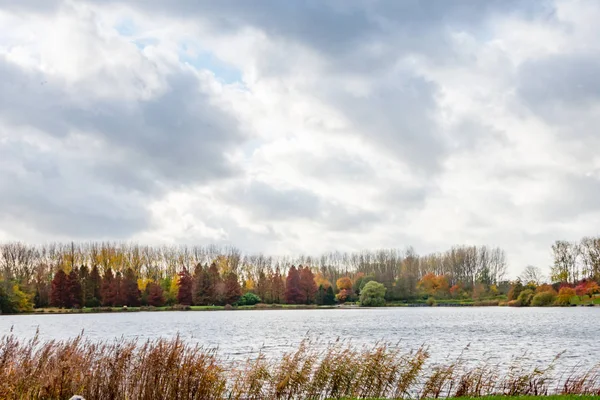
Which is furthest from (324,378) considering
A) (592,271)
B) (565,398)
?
(592,271)

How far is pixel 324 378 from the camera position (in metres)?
17.0

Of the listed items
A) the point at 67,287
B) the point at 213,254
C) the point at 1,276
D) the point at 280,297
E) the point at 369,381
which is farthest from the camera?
the point at 213,254

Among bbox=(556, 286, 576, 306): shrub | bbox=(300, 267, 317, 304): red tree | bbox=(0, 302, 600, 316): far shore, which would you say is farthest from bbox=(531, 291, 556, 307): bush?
bbox=(300, 267, 317, 304): red tree

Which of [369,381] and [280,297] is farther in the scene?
[280,297]

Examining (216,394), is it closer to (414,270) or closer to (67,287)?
(67,287)

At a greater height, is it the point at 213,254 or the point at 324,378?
the point at 213,254

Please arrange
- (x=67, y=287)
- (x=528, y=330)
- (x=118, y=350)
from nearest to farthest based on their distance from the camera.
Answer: (x=118, y=350) → (x=528, y=330) → (x=67, y=287)

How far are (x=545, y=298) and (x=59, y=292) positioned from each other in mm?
75309

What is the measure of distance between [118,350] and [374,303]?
305 feet

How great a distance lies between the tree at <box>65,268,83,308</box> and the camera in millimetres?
91938

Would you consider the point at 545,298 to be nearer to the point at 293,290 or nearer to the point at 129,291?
the point at 293,290

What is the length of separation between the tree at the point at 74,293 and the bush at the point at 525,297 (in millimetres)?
69353

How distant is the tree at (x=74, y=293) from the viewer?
302 ft

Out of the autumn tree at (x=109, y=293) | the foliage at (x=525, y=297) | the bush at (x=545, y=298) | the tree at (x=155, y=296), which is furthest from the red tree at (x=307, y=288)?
the bush at (x=545, y=298)
